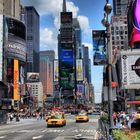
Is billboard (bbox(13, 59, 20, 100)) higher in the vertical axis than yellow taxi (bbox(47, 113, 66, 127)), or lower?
higher

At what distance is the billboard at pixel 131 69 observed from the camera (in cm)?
10100

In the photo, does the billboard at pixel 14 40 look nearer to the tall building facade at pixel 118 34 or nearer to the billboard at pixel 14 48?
the billboard at pixel 14 48

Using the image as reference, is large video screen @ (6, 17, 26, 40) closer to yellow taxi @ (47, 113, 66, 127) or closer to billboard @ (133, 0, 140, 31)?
billboard @ (133, 0, 140, 31)

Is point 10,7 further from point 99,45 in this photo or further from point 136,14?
point 99,45

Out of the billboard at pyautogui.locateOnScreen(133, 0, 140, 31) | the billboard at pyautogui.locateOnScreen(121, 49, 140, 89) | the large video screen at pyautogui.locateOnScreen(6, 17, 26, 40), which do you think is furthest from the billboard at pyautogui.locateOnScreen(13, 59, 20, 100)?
the billboard at pyautogui.locateOnScreen(133, 0, 140, 31)

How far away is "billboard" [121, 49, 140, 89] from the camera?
10100cm

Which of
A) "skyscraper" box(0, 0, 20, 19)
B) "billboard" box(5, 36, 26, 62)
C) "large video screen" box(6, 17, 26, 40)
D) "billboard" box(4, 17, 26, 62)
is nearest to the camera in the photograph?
"billboard" box(4, 17, 26, 62)

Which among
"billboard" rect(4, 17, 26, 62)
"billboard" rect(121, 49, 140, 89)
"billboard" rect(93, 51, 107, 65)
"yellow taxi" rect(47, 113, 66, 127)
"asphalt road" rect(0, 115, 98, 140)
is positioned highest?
"billboard" rect(4, 17, 26, 62)

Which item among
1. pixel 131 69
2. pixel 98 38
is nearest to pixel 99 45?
pixel 98 38

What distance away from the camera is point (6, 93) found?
151 meters

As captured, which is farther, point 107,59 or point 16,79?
point 16,79

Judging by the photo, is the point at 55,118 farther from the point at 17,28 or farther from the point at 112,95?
the point at 17,28

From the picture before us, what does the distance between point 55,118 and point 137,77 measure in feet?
186

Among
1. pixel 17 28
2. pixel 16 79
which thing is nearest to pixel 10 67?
pixel 16 79
